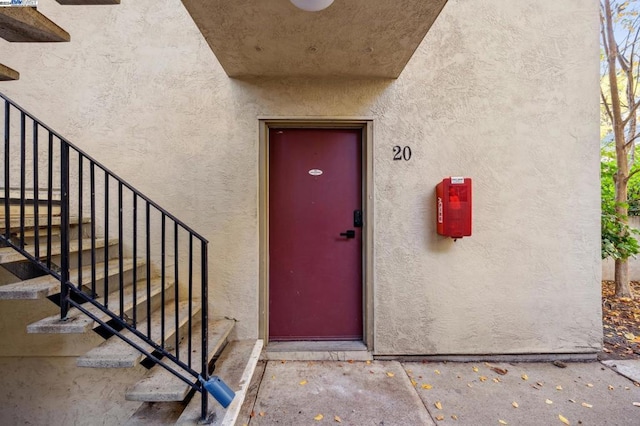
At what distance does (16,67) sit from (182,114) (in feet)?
5.29

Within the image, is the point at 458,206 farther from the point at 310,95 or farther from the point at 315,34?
the point at 315,34

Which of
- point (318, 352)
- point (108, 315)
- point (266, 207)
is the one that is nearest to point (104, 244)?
point (108, 315)

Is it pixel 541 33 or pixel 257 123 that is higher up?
pixel 541 33

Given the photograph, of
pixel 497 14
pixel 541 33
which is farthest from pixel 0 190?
pixel 541 33

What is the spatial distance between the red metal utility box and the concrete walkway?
1.23 m

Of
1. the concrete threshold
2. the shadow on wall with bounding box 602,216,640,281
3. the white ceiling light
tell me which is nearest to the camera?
the white ceiling light

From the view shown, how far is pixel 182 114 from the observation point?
103 inches

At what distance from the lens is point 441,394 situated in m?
2.11

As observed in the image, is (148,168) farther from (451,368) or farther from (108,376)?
(451,368)

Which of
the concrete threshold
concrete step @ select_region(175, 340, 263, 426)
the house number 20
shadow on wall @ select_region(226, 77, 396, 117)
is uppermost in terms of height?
shadow on wall @ select_region(226, 77, 396, 117)

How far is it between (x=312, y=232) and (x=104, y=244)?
1.76 meters

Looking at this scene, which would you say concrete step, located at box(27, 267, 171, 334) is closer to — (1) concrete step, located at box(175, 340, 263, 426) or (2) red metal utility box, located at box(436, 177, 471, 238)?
(1) concrete step, located at box(175, 340, 263, 426)

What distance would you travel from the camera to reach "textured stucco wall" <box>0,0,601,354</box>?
259 centimetres

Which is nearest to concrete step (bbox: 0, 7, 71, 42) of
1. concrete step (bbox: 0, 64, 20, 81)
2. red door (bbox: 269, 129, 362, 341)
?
concrete step (bbox: 0, 64, 20, 81)
